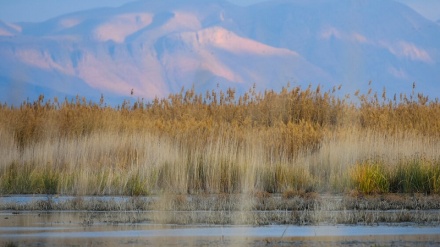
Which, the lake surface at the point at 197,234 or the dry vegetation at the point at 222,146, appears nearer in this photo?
the lake surface at the point at 197,234

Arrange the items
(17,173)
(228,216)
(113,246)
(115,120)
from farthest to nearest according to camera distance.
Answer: (115,120)
(17,173)
(228,216)
(113,246)

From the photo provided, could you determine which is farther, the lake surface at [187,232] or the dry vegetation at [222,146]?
the dry vegetation at [222,146]

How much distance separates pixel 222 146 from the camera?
63.5 feet

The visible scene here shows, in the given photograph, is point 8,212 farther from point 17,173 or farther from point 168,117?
point 168,117

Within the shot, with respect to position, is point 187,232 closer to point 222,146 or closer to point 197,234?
point 197,234

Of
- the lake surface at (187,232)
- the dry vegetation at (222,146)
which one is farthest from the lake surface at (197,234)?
the dry vegetation at (222,146)

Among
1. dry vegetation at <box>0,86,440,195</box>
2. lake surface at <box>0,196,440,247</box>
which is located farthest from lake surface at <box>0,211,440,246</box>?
dry vegetation at <box>0,86,440,195</box>

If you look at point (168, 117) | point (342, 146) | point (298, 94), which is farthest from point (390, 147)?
point (168, 117)

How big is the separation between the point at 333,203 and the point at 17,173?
7.20 m

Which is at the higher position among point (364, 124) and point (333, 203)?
point (364, 124)

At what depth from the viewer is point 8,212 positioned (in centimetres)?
1460

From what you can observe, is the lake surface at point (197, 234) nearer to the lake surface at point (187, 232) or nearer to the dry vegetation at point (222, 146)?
the lake surface at point (187, 232)

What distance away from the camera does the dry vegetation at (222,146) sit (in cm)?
1773

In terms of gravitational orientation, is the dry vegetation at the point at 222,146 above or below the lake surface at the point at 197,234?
above
